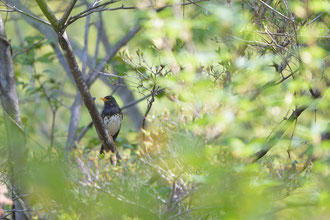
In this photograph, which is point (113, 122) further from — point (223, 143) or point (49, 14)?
point (49, 14)

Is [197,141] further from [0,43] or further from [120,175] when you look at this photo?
[0,43]

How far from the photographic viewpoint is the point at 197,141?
287cm

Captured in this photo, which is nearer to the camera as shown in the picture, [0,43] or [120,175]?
[120,175]

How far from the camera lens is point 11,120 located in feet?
12.2

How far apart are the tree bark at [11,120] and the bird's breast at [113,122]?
2.52 metres

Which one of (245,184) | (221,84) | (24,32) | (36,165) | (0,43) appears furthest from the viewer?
(24,32)

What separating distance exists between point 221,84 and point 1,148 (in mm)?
2007

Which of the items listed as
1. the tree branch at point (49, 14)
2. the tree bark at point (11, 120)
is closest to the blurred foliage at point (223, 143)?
the tree bark at point (11, 120)

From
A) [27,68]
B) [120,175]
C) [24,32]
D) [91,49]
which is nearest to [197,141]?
[120,175]

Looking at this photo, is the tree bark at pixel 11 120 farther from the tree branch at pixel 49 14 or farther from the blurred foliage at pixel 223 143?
the tree branch at pixel 49 14

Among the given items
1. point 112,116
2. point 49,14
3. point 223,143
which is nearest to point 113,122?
point 112,116

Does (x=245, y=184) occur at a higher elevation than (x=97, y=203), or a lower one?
lower

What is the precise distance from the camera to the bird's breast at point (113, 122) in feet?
20.7

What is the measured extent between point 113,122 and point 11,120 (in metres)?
2.68
